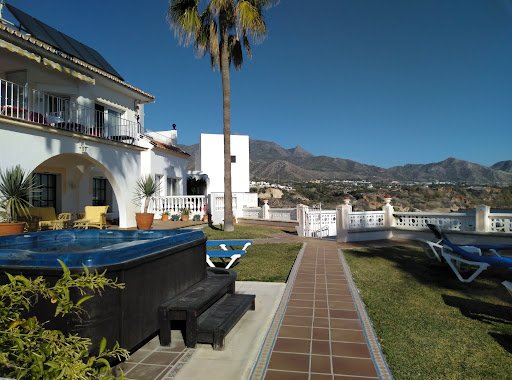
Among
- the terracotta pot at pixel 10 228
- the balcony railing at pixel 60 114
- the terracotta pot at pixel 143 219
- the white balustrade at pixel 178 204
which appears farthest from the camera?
the white balustrade at pixel 178 204

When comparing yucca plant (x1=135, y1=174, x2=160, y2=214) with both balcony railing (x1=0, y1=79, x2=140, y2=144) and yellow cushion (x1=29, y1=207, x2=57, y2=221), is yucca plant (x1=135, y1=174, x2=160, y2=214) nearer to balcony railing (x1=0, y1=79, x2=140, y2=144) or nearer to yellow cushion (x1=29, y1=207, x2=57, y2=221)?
balcony railing (x1=0, y1=79, x2=140, y2=144)

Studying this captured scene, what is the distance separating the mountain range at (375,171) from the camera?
88.6 metres

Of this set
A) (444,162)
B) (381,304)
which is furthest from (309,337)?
(444,162)

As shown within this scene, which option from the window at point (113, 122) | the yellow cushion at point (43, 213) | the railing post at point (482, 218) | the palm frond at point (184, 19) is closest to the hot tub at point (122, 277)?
the yellow cushion at point (43, 213)

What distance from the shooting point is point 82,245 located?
20.3ft

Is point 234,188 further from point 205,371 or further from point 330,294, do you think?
point 205,371

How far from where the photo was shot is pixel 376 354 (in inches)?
141

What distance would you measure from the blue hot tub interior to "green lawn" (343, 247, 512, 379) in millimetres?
2615

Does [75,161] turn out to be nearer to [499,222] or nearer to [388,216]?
[388,216]

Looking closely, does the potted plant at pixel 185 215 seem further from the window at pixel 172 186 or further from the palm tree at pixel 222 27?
the palm tree at pixel 222 27

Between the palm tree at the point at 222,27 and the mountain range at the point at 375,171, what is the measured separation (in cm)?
6849

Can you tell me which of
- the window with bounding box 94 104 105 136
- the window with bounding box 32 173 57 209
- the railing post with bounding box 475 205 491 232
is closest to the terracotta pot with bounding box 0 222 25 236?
the window with bounding box 32 173 57 209

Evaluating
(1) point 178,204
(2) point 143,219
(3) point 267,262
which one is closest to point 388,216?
(3) point 267,262

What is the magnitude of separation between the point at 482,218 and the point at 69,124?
14.6m
